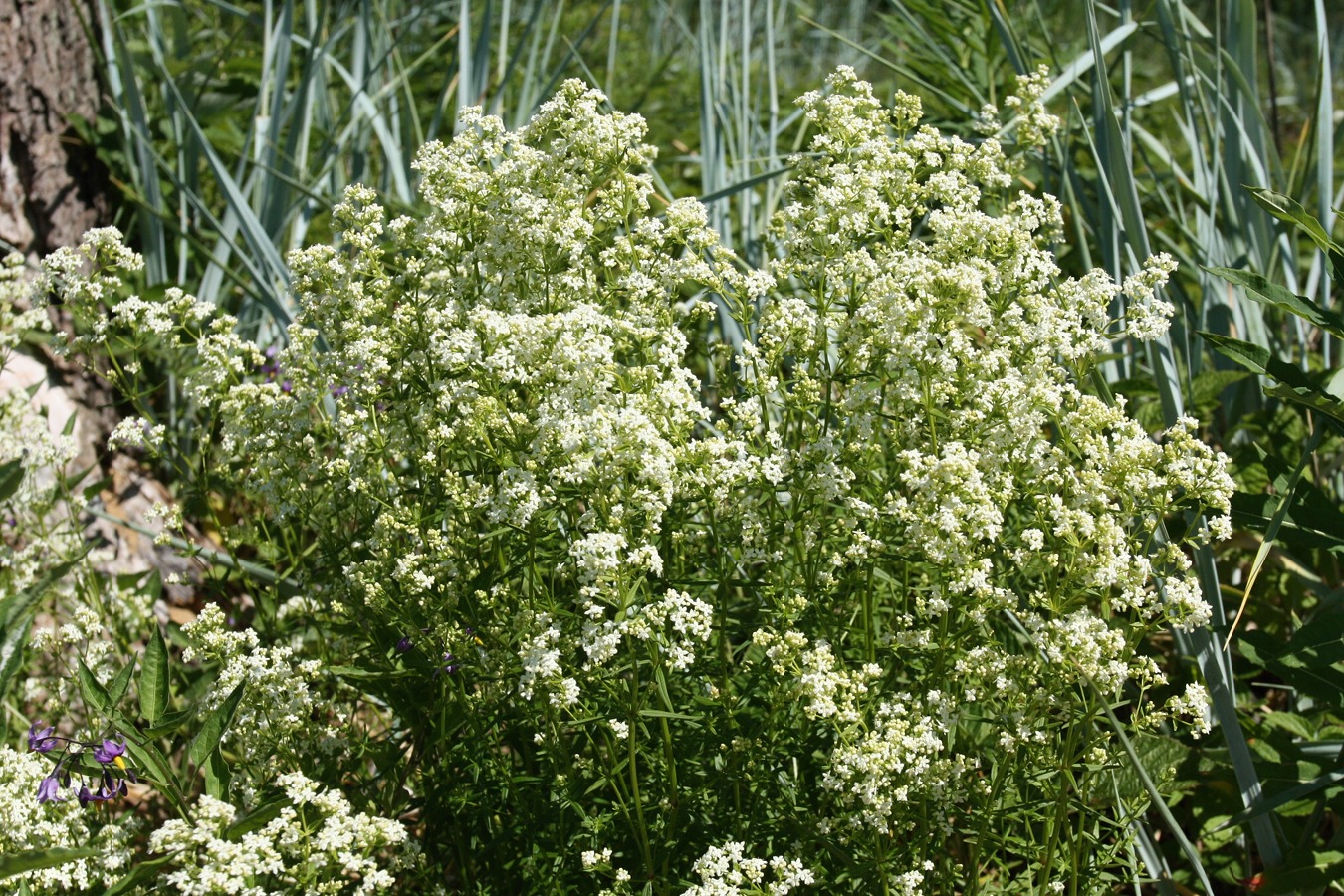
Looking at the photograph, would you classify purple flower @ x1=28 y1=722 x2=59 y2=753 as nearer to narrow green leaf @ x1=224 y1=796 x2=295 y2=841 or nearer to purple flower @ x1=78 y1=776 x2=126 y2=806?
purple flower @ x1=78 y1=776 x2=126 y2=806

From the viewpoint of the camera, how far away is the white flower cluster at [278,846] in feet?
6.19

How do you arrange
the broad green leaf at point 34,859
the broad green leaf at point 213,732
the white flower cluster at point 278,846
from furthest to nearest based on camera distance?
the broad green leaf at point 213,732
the white flower cluster at point 278,846
the broad green leaf at point 34,859

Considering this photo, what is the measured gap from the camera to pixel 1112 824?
2.33 m

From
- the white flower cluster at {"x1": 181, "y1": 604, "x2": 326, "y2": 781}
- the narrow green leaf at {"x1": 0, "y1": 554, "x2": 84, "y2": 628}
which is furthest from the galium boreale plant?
the narrow green leaf at {"x1": 0, "y1": 554, "x2": 84, "y2": 628}

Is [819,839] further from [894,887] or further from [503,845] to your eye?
[503,845]

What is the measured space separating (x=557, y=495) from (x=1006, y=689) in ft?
2.92

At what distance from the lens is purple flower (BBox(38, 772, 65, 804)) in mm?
2453

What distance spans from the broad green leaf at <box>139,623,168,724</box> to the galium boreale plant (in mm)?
371

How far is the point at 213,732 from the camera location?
216 centimetres

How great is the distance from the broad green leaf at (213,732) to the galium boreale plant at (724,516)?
0.29 m

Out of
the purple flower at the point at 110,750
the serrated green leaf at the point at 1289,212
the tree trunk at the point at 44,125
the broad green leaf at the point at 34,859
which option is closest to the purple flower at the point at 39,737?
the purple flower at the point at 110,750

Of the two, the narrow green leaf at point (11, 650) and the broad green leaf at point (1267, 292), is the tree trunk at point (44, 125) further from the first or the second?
the broad green leaf at point (1267, 292)

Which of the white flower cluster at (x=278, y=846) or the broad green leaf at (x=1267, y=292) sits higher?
the broad green leaf at (x=1267, y=292)

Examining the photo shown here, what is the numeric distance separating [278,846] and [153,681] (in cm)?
45
